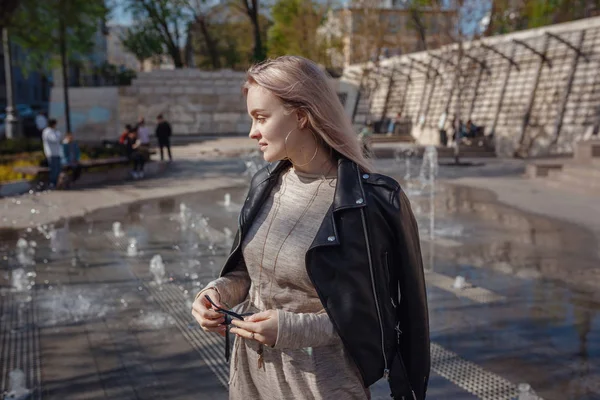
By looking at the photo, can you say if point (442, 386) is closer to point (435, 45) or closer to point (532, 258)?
point (532, 258)

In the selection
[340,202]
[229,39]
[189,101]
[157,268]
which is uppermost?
[229,39]

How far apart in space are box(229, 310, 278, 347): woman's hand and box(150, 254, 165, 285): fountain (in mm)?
5346

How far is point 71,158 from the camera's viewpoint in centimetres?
1505

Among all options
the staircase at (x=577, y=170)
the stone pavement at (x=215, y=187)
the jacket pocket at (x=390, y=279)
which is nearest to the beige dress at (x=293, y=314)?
the jacket pocket at (x=390, y=279)

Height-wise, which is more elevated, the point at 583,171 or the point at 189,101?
the point at 189,101

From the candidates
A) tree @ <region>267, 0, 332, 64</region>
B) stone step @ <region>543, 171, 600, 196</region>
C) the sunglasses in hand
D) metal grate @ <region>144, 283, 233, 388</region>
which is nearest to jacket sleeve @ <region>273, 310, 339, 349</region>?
the sunglasses in hand

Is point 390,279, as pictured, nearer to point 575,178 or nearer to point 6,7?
point 575,178

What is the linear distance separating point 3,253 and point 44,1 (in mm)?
13947

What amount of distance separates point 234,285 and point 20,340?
386 centimetres

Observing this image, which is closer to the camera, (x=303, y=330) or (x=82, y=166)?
(x=303, y=330)

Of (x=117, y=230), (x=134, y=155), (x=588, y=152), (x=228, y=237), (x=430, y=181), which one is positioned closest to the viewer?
(x=228, y=237)

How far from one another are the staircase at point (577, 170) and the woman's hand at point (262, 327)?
1433 cm

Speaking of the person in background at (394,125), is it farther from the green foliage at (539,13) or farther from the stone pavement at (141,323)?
the stone pavement at (141,323)

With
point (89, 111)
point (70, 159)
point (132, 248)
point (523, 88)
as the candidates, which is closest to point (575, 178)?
point (523, 88)
